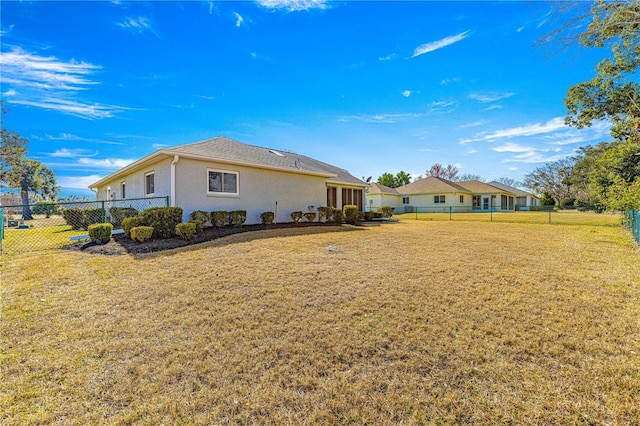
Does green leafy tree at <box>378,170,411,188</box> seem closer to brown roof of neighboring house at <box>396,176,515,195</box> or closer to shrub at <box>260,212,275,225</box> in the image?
brown roof of neighboring house at <box>396,176,515,195</box>

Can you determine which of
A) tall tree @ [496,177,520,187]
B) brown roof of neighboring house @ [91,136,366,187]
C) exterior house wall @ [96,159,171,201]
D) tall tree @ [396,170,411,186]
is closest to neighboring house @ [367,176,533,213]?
tall tree @ [396,170,411,186]

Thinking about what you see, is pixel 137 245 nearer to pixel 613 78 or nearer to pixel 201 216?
pixel 201 216

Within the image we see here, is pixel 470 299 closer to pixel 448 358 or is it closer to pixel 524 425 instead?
pixel 448 358

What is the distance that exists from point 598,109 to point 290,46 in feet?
45.4

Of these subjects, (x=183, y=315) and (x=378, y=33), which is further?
(x=378, y=33)

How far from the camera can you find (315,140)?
2206 cm

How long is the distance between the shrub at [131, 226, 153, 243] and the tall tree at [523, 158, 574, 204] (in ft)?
186

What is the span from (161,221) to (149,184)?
15.2 ft

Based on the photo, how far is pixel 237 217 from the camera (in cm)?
1105

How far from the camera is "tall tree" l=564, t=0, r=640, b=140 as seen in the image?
7078 mm

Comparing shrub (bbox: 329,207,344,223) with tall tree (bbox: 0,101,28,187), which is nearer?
shrub (bbox: 329,207,344,223)

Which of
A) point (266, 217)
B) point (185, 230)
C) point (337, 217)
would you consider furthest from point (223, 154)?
point (337, 217)

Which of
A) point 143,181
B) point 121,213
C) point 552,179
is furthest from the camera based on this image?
point 552,179

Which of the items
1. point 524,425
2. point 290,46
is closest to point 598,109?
point 290,46
